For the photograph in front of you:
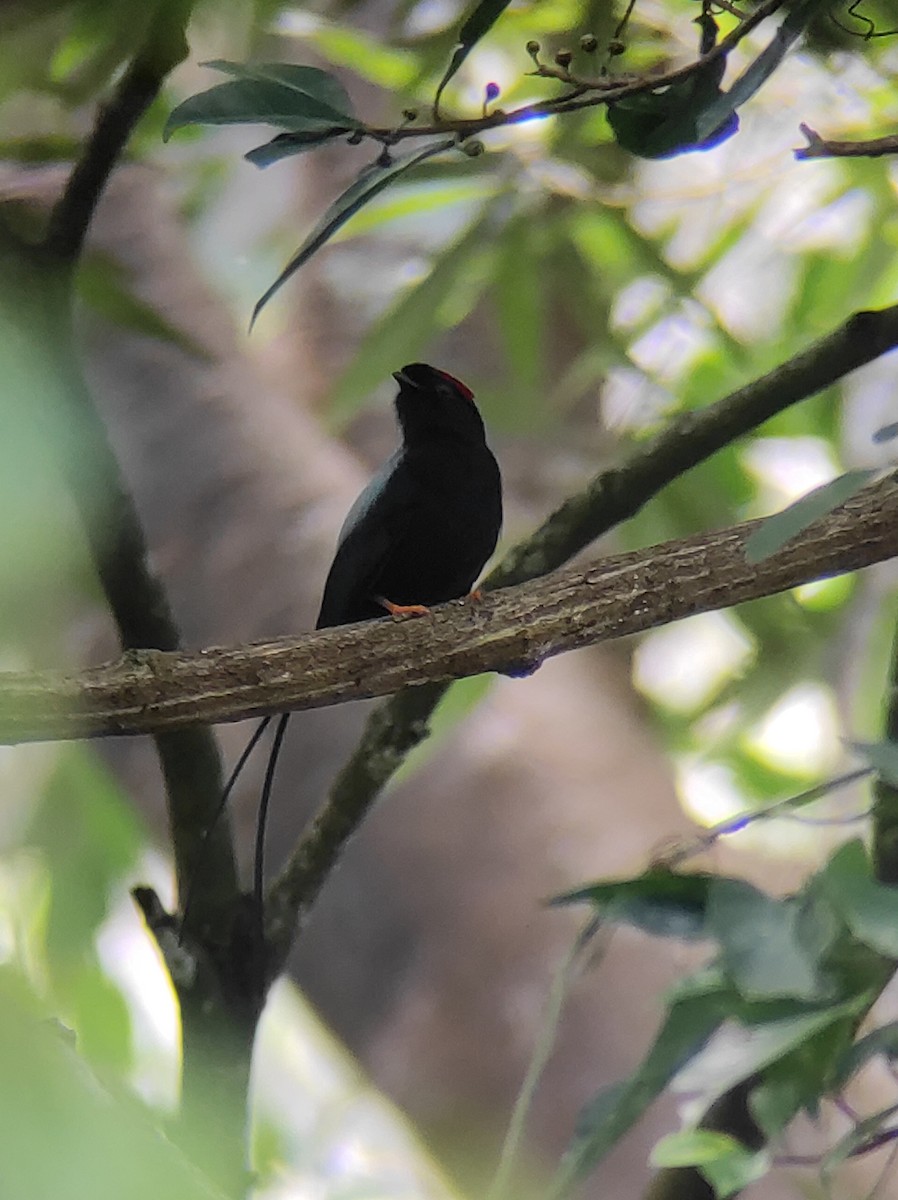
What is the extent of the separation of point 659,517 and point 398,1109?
46.3 inches

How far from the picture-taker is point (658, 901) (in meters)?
1.31

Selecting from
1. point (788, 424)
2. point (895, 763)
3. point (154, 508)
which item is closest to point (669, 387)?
point (788, 424)

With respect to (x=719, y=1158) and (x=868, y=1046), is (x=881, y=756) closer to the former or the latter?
(x=868, y=1046)

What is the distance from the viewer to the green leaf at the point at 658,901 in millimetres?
1285

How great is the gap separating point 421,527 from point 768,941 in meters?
1.27

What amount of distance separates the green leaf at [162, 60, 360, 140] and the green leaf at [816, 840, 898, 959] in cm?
79

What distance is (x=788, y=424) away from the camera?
2975mm

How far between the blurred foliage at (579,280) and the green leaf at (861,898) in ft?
2.16

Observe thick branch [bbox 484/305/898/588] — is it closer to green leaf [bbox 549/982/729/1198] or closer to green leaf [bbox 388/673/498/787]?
green leaf [bbox 388/673/498/787]

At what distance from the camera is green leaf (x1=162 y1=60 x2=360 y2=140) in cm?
129

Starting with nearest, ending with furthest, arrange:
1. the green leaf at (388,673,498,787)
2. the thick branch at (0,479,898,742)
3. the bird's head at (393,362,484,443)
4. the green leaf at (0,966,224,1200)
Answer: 1. the green leaf at (0,966,224,1200)
2. the thick branch at (0,479,898,742)
3. the green leaf at (388,673,498,787)
4. the bird's head at (393,362,484,443)

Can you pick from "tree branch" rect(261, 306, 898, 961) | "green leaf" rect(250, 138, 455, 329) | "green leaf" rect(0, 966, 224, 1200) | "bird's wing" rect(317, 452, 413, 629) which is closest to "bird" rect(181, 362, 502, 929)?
"bird's wing" rect(317, 452, 413, 629)

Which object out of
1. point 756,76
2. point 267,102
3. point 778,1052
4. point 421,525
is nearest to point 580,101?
point 756,76

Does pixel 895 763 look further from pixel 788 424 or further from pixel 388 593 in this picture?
pixel 788 424
